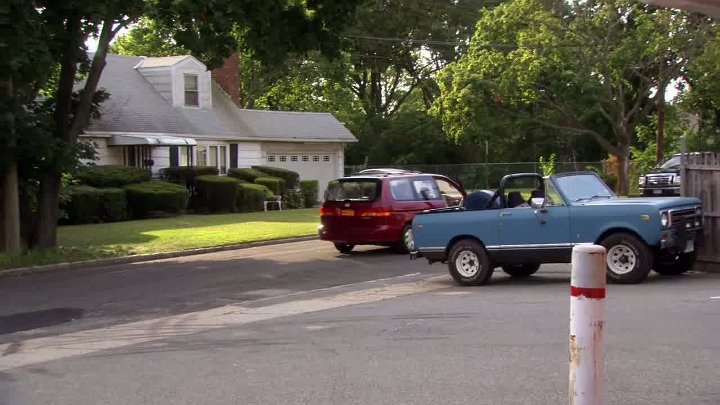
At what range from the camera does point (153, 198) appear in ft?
96.3

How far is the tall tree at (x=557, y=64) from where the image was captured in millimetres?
34000

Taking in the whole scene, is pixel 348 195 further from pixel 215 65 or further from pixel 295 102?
pixel 295 102

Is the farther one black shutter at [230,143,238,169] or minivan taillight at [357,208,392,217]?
black shutter at [230,143,238,169]

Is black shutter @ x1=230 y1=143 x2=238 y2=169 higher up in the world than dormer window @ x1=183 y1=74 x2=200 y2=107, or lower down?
lower down

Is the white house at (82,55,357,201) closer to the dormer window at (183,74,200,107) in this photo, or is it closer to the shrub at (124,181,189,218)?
the dormer window at (183,74,200,107)

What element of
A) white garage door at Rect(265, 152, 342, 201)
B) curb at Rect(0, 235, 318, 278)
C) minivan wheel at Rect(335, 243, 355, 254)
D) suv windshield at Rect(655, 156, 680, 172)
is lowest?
curb at Rect(0, 235, 318, 278)

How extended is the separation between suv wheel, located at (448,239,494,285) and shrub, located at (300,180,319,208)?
2457 centimetres

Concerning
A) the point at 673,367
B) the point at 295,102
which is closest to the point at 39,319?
the point at 673,367

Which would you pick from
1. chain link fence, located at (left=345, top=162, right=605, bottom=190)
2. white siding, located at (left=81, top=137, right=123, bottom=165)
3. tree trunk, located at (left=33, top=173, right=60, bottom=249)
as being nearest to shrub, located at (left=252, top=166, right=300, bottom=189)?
white siding, located at (left=81, top=137, right=123, bottom=165)

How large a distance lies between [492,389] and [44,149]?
12.9 metres

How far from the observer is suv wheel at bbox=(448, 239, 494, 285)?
43.2ft

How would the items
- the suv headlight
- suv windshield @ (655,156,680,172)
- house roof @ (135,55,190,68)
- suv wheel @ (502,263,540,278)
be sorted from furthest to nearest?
1. house roof @ (135,55,190,68)
2. suv windshield @ (655,156,680,172)
3. suv wheel @ (502,263,540,278)
4. the suv headlight

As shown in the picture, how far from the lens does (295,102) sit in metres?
52.4

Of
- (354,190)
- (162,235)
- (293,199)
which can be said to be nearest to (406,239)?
(354,190)
